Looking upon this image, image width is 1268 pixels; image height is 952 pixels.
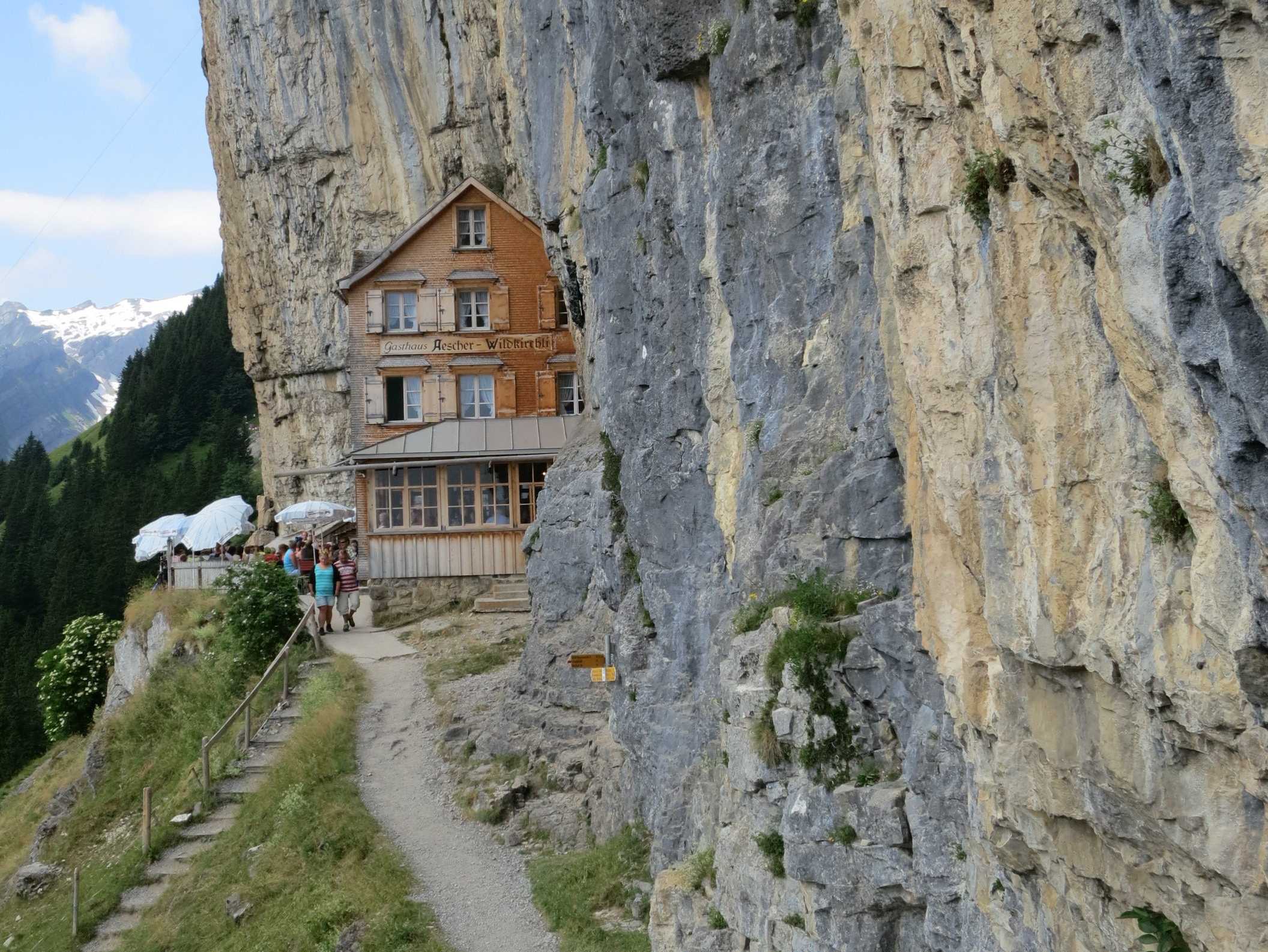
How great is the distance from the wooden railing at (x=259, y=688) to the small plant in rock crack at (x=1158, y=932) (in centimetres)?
1859

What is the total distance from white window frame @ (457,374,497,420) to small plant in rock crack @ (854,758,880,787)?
80.8ft

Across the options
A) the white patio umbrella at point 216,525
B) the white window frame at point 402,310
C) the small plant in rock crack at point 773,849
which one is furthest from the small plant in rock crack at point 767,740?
the white patio umbrella at point 216,525

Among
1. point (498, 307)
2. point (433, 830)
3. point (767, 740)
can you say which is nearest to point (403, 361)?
point (498, 307)

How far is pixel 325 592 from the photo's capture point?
1084 inches

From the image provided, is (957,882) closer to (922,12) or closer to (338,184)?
(922,12)

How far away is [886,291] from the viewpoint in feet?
→ 30.6

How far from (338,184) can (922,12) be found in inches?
1451

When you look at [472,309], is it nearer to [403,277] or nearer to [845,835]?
[403,277]

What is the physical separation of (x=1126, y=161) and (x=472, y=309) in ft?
Result: 96.5

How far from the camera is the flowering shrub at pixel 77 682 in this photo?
121 feet

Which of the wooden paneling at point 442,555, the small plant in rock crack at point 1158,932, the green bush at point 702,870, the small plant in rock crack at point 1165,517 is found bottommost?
the green bush at point 702,870

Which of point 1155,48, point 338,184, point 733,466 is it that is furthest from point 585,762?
point 338,184

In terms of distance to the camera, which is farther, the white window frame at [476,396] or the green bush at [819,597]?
the white window frame at [476,396]

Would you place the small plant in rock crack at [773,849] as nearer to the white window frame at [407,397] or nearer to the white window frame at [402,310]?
the white window frame at [407,397]
